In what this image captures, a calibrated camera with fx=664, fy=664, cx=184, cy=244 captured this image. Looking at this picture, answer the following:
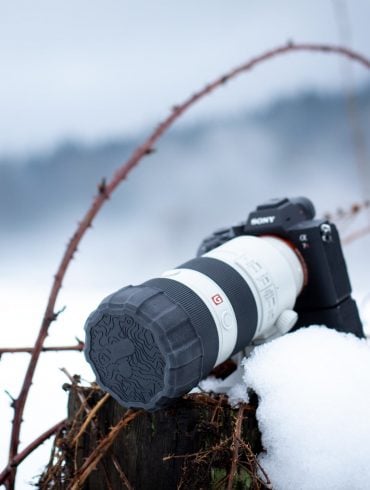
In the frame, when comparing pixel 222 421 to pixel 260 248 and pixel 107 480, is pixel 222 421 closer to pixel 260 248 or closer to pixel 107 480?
pixel 107 480

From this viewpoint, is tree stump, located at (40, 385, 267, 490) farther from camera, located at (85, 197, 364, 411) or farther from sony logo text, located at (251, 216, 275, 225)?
sony logo text, located at (251, 216, 275, 225)

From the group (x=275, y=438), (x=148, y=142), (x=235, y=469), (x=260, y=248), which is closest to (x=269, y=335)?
(x=260, y=248)

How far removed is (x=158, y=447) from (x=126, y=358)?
0.19m

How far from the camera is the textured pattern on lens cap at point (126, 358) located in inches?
39.2

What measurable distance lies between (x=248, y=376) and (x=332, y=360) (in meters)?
0.15

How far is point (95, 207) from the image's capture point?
0.93 meters

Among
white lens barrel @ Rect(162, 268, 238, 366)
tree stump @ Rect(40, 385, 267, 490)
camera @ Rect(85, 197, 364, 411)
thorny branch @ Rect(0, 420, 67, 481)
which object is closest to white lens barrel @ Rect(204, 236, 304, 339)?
camera @ Rect(85, 197, 364, 411)

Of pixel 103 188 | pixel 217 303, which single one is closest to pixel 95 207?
pixel 103 188

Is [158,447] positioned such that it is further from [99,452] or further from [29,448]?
[29,448]

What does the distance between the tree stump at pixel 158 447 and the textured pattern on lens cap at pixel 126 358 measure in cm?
8

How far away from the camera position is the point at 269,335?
1351 mm

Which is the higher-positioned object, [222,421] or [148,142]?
[148,142]

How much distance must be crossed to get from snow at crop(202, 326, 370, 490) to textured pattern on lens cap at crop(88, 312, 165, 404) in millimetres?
214

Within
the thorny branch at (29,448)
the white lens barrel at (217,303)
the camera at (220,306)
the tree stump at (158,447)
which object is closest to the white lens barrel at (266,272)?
the camera at (220,306)
